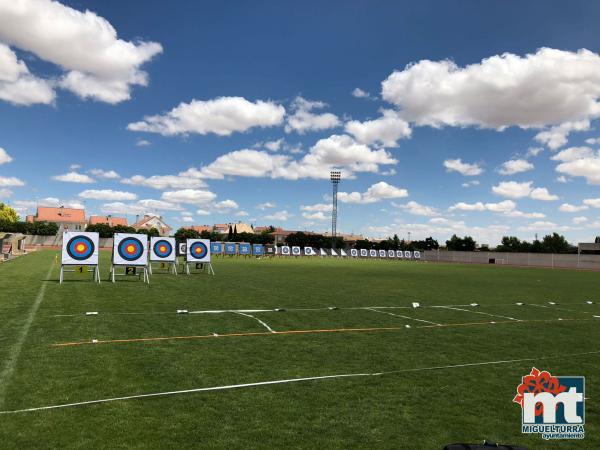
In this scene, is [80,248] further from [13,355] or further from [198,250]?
[13,355]

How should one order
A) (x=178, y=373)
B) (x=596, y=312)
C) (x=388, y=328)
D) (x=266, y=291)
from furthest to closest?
(x=266, y=291), (x=596, y=312), (x=388, y=328), (x=178, y=373)

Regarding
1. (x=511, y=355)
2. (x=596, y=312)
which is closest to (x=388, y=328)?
(x=511, y=355)

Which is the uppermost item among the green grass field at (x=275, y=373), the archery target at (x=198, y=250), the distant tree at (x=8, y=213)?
the distant tree at (x=8, y=213)

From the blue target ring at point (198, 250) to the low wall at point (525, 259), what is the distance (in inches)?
2429

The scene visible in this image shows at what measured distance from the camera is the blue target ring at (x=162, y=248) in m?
26.9

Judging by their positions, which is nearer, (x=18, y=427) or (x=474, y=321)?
(x=18, y=427)

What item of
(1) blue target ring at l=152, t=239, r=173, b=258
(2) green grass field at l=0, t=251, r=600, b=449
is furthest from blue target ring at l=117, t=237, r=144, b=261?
(2) green grass field at l=0, t=251, r=600, b=449

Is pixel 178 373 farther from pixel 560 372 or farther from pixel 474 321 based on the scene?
pixel 474 321

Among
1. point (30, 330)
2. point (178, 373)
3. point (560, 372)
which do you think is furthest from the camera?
point (30, 330)

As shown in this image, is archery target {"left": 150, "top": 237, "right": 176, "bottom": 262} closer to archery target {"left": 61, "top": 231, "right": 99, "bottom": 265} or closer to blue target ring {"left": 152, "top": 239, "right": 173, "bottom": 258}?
blue target ring {"left": 152, "top": 239, "right": 173, "bottom": 258}

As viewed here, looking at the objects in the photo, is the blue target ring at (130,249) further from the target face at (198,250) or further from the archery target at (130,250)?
the target face at (198,250)

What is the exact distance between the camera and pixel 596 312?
583 inches

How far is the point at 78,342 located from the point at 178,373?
2.80 meters

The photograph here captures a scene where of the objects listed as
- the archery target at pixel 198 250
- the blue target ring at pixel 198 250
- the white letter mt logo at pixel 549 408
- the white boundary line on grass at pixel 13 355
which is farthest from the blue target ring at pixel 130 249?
the white letter mt logo at pixel 549 408
